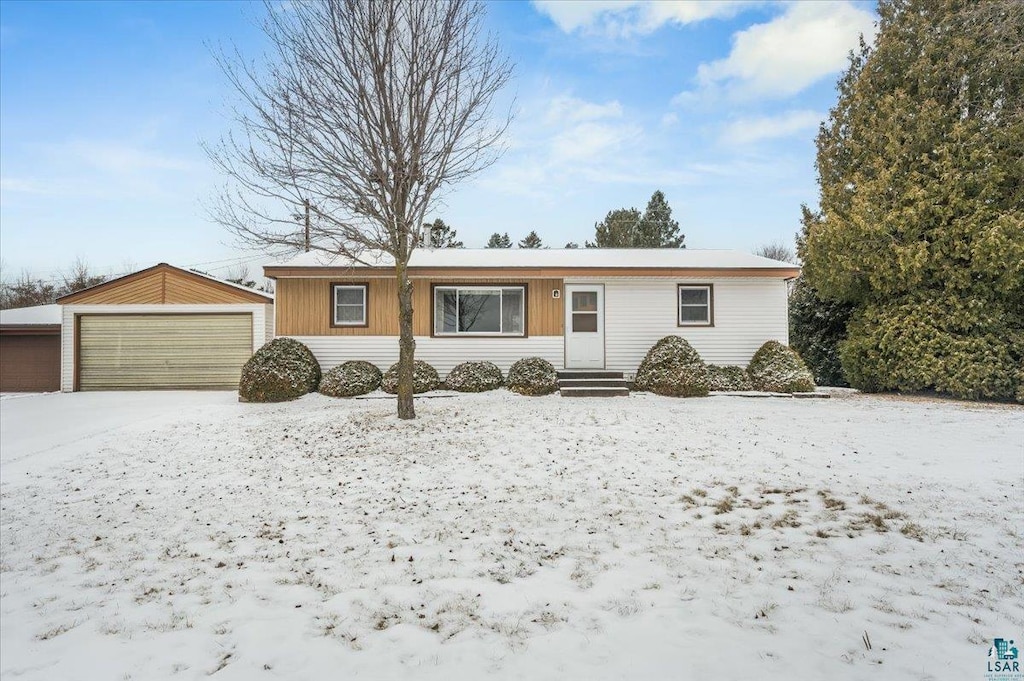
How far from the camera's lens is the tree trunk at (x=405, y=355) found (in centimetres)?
952

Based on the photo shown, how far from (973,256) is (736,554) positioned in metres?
12.3

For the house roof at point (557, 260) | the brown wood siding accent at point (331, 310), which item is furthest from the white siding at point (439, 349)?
the house roof at point (557, 260)

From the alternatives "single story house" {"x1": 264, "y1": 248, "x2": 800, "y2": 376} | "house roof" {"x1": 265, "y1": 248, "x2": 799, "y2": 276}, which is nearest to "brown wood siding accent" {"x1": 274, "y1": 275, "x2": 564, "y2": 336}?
"single story house" {"x1": 264, "y1": 248, "x2": 800, "y2": 376}

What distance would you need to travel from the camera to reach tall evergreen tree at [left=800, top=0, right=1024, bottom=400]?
1182 centimetres

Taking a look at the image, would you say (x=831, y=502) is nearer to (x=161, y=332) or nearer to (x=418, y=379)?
(x=418, y=379)

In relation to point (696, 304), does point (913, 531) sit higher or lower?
lower

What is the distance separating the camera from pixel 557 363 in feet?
46.2

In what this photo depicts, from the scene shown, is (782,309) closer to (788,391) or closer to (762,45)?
(788,391)

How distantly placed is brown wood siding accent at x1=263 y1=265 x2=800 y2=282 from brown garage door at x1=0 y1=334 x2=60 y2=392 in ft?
32.0

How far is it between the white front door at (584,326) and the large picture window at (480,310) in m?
1.32

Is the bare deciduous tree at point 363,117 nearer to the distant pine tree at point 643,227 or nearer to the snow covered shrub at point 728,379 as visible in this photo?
the snow covered shrub at point 728,379

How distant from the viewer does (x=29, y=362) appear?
56.2 ft

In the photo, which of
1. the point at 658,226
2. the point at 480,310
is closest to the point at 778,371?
the point at 480,310

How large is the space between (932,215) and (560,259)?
30.0 feet
